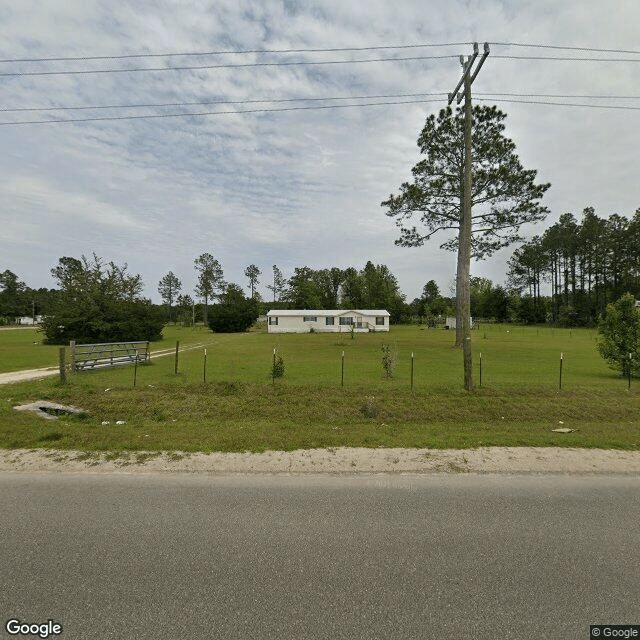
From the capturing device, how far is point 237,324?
52.4 m

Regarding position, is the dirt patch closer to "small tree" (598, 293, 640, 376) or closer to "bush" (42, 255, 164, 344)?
"small tree" (598, 293, 640, 376)

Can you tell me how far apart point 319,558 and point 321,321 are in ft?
163

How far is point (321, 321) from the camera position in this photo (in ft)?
173

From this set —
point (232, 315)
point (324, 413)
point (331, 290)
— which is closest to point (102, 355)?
point (324, 413)

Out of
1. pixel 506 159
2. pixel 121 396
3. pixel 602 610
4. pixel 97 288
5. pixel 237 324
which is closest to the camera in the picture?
pixel 602 610

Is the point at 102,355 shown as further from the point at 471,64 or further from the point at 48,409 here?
the point at 471,64

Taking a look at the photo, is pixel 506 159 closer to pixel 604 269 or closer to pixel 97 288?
pixel 97 288

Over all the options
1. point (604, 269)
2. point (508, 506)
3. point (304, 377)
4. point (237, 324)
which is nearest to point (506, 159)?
point (304, 377)

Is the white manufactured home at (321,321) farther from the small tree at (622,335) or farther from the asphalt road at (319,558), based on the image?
the asphalt road at (319,558)

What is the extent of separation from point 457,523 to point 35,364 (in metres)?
19.7

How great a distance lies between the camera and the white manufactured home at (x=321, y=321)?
5159 centimetres

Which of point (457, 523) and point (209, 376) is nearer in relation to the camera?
point (457, 523)

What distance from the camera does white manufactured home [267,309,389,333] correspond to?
5159 centimetres

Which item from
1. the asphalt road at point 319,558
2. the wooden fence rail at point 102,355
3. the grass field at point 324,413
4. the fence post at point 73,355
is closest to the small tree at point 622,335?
the grass field at point 324,413
